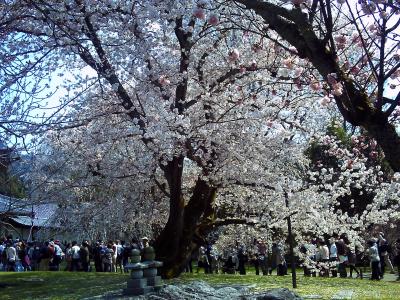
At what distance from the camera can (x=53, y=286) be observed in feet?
40.5

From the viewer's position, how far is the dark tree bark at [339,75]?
4.59 metres

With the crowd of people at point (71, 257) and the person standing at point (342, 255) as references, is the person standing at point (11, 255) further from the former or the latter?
the person standing at point (342, 255)

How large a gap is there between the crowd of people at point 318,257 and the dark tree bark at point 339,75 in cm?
885

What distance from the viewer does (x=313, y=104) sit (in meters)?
13.6

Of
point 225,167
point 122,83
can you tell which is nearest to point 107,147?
point 122,83

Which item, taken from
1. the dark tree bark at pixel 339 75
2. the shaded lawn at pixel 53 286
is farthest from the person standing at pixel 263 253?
the dark tree bark at pixel 339 75

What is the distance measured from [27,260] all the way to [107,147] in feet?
39.2

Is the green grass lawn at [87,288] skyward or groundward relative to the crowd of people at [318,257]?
groundward

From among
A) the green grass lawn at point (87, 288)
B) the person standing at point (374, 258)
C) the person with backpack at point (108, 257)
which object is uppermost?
the person with backpack at point (108, 257)

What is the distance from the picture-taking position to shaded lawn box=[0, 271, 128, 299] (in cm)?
1052

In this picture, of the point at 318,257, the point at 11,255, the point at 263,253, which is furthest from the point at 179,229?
the point at 11,255

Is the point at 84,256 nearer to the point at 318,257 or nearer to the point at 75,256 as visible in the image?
the point at 75,256

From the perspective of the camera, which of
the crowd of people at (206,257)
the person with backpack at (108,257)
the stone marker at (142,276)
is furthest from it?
the person with backpack at (108,257)

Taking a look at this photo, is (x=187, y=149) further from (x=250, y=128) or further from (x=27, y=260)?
(x=27, y=260)
